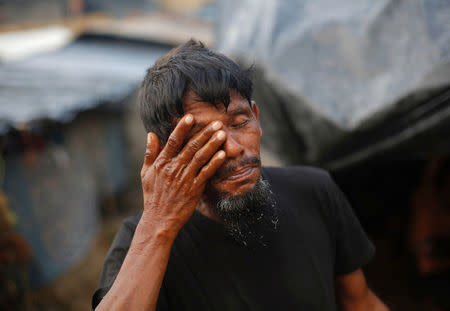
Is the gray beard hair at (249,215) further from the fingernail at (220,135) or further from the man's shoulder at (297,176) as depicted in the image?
the fingernail at (220,135)

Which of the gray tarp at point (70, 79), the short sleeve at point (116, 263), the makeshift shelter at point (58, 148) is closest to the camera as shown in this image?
the short sleeve at point (116, 263)

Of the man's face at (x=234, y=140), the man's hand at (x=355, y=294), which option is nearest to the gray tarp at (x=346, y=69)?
the man's face at (x=234, y=140)

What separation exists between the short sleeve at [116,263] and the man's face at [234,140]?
1.27 ft

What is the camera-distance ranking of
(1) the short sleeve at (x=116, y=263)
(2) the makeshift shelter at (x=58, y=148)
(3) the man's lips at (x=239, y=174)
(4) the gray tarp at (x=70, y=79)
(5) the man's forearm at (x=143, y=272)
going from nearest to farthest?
1. (5) the man's forearm at (x=143, y=272)
2. (1) the short sleeve at (x=116, y=263)
3. (3) the man's lips at (x=239, y=174)
4. (2) the makeshift shelter at (x=58, y=148)
5. (4) the gray tarp at (x=70, y=79)

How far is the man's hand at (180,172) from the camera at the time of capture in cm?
125

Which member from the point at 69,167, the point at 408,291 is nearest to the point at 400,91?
the point at 408,291

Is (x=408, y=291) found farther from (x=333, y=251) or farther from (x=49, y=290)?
(x=49, y=290)

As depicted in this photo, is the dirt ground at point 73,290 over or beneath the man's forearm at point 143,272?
beneath

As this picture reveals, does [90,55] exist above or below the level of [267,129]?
above

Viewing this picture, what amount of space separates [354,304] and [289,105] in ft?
4.07

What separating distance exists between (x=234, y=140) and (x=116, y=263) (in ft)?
2.24

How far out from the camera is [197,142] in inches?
49.2

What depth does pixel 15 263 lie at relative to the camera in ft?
14.5

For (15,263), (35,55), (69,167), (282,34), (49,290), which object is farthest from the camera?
(35,55)
